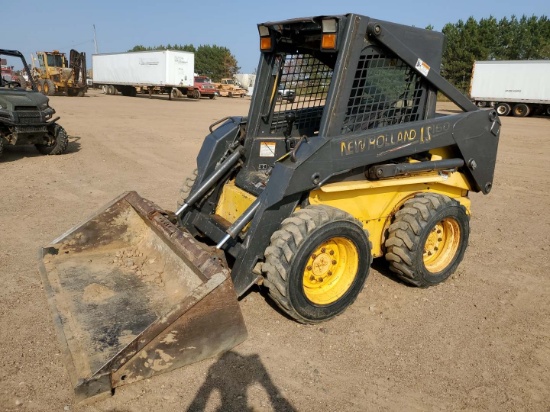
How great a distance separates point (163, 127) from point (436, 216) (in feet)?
44.5

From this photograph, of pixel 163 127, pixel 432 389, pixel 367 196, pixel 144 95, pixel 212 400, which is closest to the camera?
pixel 212 400

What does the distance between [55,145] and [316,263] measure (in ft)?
28.0

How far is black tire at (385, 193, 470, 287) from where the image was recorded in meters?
4.14

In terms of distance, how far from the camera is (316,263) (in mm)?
3764

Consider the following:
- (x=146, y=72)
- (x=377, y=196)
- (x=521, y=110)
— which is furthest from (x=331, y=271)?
(x=146, y=72)

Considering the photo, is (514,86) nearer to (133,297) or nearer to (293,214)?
(293,214)

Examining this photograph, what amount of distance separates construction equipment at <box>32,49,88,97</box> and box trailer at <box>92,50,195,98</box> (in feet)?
14.8

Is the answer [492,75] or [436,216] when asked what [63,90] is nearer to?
[492,75]

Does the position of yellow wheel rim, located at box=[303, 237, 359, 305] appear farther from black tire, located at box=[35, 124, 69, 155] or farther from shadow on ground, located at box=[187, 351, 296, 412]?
black tire, located at box=[35, 124, 69, 155]

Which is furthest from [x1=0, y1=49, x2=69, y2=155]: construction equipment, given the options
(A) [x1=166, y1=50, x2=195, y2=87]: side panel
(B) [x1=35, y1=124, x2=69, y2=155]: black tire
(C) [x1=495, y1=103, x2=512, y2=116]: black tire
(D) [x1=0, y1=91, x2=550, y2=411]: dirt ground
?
(C) [x1=495, y1=103, x2=512, y2=116]: black tire

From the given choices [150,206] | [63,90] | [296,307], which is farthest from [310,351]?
[63,90]

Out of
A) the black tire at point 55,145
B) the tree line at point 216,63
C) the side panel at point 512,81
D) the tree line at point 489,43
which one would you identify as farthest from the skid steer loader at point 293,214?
the tree line at point 216,63

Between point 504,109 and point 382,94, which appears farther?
point 504,109

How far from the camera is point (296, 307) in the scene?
11.6 ft
